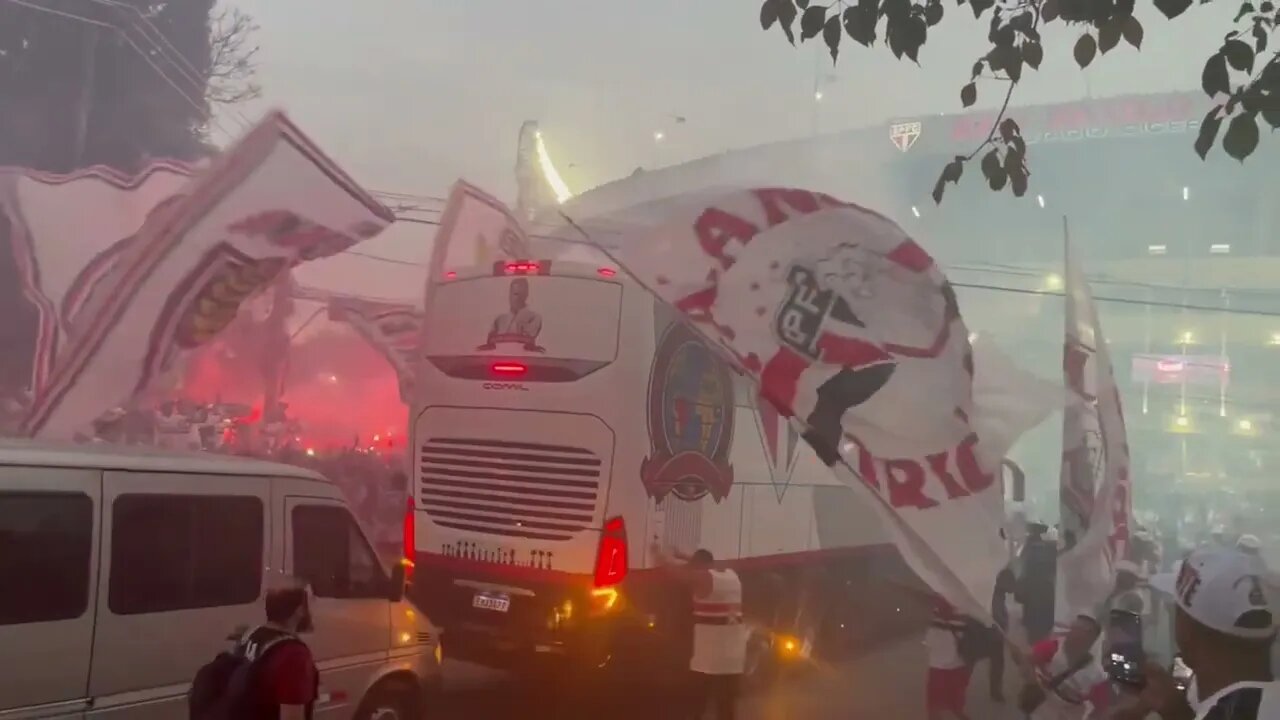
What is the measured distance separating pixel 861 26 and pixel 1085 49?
858 mm

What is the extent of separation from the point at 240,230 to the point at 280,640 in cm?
348

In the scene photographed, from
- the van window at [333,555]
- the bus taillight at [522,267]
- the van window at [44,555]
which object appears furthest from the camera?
the bus taillight at [522,267]

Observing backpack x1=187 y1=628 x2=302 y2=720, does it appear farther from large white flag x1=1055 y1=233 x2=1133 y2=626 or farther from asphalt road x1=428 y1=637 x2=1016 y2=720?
large white flag x1=1055 y1=233 x2=1133 y2=626

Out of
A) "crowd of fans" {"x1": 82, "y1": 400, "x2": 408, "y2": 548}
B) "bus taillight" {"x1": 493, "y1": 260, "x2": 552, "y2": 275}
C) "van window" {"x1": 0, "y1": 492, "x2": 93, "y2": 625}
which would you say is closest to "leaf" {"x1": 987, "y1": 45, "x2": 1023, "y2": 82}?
"bus taillight" {"x1": 493, "y1": 260, "x2": 552, "y2": 275}

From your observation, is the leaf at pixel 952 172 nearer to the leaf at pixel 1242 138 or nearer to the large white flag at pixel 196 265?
the leaf at pixel 1242 138

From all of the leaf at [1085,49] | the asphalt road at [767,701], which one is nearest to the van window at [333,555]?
the asphalt road at [767,701]

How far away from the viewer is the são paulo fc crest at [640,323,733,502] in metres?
6.15

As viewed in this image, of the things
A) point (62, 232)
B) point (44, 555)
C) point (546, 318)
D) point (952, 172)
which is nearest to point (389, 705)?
point (44, 555)

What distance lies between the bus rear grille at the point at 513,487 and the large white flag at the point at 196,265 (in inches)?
61.6

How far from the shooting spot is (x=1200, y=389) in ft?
27.4

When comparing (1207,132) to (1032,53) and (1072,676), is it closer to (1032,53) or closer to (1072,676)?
(1032,53)

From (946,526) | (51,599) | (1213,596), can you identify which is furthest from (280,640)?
(1213,596)

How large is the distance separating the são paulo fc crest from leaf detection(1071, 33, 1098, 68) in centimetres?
294

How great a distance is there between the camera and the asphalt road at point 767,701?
6.21 m
